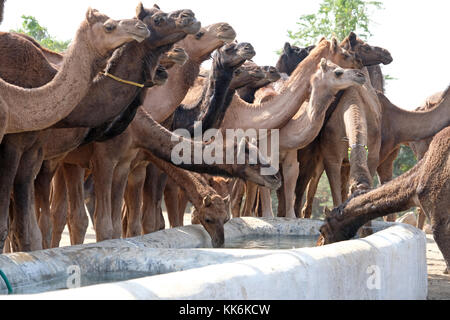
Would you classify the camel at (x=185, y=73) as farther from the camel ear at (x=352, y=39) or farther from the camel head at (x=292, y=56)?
the camel head at (x=292, y=56)

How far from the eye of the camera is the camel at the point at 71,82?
5.67 m

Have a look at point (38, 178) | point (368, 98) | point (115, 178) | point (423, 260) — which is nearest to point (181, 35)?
point (115, 178)

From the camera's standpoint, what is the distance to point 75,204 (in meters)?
8.77

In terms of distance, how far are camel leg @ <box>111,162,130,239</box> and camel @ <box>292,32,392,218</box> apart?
2.84 meters

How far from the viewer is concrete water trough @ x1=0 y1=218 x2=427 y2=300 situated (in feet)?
10.4

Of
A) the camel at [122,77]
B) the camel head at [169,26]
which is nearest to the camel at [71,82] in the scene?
the camel at [122,77]

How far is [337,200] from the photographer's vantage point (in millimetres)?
11297

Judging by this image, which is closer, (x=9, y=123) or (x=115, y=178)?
(x=9, y=123)

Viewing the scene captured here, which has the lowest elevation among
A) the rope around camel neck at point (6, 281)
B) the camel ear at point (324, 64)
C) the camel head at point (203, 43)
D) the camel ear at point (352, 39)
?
the rope around camel neck at point (6, 281)

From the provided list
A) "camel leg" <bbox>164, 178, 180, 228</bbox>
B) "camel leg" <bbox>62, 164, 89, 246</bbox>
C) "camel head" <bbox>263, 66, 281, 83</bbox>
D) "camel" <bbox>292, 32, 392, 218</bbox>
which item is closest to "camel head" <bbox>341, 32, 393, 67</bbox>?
"camel" <bbox>292, 32, 392, 218</bbox>

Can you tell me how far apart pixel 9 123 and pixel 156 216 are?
425cm

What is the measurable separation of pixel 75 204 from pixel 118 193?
0.88m
